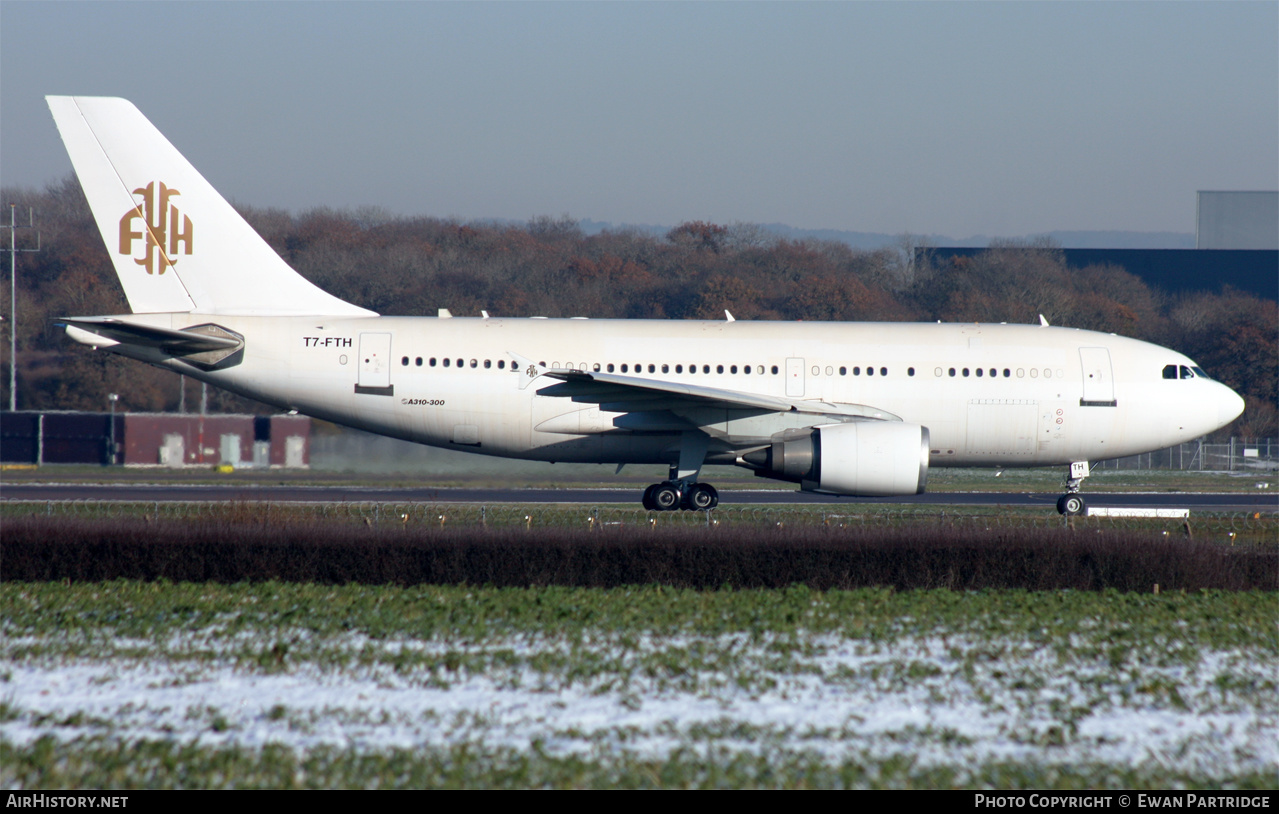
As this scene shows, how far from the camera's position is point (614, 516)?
22.0 metres

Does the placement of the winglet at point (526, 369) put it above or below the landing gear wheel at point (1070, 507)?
above

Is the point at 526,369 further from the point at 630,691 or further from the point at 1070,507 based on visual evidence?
the point at 630,691

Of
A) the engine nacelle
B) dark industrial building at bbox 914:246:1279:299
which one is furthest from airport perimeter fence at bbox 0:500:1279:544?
dark industrial building at bbox 914:246:1279:299

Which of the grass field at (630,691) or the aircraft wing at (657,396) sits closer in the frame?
the grass field at (630,691)

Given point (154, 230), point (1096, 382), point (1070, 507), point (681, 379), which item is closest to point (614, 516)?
point (681, 379)

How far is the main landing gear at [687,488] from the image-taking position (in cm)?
2189

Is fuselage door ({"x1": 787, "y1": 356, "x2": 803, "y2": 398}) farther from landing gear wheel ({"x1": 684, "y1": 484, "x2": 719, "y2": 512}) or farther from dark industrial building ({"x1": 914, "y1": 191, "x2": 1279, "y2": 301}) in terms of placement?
dark industrial building ({"x1": 914, "y1": 191, "x2": 1279, "y2": 301})

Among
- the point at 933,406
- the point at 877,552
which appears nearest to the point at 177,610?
the point at 877,552

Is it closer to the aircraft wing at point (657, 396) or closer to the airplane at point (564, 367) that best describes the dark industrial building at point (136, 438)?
the airplane at point (564, 367)

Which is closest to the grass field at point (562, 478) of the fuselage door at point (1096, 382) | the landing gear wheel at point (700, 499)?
the fuselage door at point (1096, 382)

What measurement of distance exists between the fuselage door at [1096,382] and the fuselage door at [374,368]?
14.0m

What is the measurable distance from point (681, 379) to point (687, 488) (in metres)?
2.20
